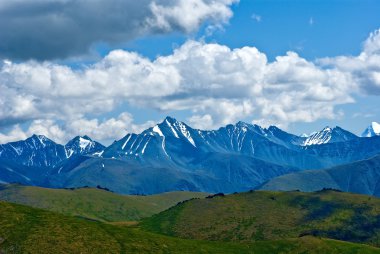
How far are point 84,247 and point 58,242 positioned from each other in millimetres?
8540

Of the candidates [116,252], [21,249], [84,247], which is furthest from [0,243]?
[116,252]

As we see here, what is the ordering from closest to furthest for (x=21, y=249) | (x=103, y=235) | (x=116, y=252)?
(x=21, y=249) < (x=116, y=252) < (x=103, y=235)

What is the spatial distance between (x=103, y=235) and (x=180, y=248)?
2993 cm

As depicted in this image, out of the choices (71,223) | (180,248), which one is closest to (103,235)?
(71,223)

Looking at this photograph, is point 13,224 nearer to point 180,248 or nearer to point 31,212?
point 31,212

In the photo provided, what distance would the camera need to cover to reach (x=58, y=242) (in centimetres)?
17100

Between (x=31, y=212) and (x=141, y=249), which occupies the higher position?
(x=31, y=212)

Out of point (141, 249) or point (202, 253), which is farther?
point (202, 253)

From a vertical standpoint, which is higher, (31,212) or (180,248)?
(31,212)

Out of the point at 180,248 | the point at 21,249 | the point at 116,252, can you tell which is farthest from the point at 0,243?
the point at 180,248

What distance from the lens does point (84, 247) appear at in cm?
17275

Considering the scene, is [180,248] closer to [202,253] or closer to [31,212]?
[202,253]

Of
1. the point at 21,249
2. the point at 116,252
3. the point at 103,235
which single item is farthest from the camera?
the point at 103,235

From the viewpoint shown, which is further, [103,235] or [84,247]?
[103,235]
